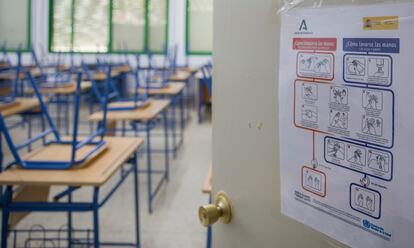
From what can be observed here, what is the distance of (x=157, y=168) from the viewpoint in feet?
14.0

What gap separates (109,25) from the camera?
8.55 metres

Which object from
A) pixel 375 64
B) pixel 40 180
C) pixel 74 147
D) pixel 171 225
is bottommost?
pixel 171 225

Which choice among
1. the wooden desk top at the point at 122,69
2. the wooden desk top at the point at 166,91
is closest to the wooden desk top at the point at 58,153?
the wooden desk top at the point at 166,91

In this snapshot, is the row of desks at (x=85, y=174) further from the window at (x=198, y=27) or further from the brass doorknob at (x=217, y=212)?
the window at (x=198, y=27)

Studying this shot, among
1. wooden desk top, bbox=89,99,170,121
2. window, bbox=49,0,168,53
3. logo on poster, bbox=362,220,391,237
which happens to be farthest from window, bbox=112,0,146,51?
logo on poster, bbox=362,220,391,237

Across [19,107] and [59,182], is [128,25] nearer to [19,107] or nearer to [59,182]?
[19,107]


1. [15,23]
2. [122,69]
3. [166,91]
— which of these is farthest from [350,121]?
[15,23]

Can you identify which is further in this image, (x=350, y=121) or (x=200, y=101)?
(x=200, y=101)

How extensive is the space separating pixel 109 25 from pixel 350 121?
845cm

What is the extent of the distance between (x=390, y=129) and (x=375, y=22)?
138mm

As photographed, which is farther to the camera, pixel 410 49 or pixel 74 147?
pixel 74 147

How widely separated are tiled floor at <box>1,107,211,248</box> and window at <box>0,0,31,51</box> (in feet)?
19.6

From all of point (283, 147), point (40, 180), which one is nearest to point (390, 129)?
point (283, 147)

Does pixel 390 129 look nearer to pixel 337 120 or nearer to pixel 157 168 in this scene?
pixel 337 120
